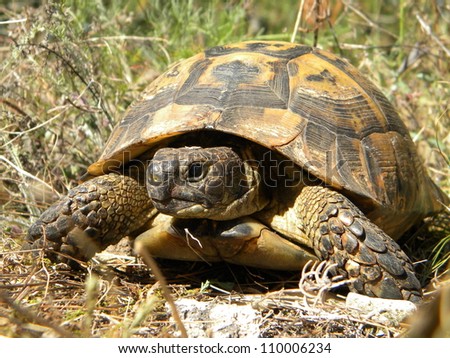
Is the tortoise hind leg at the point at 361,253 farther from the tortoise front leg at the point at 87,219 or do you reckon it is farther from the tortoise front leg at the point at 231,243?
the tortoise front leg at the point at 87,219

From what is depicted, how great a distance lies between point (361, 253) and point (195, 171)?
2.92 ft

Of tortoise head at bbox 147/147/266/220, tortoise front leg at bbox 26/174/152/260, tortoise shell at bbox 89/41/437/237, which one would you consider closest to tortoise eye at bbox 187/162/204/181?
tortoise head at bbox 147/147/266/220

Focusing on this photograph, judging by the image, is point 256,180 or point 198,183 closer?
point 198,183

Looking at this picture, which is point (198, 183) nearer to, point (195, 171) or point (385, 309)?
point (195, 171)

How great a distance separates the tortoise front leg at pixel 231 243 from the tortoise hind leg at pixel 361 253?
19cm

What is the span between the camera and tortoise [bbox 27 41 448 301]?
9.58ft

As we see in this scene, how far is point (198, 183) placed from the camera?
2.96m

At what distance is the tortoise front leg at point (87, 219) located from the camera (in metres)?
3.13

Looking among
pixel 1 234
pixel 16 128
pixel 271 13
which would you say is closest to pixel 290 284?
pixel 1 234

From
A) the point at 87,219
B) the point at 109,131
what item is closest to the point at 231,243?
the point at 87,219

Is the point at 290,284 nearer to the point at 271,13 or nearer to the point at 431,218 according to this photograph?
the point at 431,218

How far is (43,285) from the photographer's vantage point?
292cm

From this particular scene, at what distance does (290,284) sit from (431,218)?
4.85 feet

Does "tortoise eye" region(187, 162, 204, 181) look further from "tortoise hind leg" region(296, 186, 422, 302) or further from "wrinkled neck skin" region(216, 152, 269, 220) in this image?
"tortoise hind leg" region(296, 186, 422, 302)
